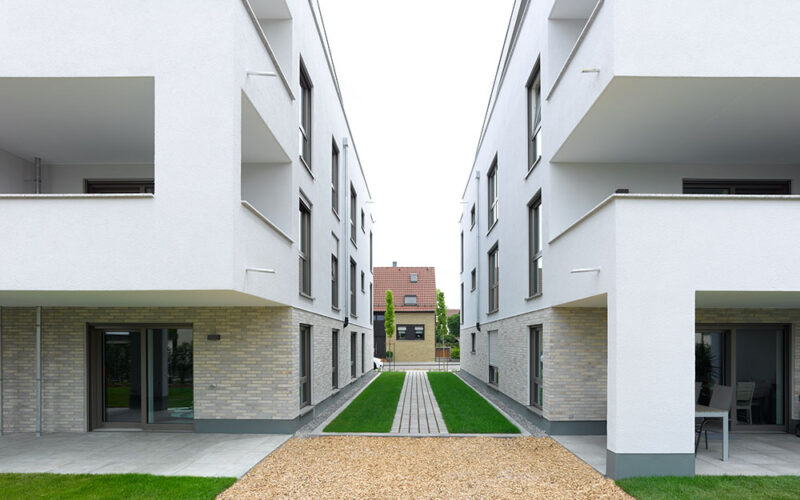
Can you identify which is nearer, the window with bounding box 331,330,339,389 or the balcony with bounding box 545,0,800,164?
the balcony with bounding box 545,0,800,164

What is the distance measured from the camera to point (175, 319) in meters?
9.75

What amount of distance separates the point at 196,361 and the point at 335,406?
191 inches

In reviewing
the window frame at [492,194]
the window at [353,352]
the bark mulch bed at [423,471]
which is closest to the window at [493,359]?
the window frame at [492,194]

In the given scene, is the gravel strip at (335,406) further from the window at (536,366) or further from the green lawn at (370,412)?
the window at (536,366)

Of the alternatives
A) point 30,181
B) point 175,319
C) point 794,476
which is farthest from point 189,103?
point 794,476

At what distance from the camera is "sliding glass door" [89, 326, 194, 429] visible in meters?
9.90

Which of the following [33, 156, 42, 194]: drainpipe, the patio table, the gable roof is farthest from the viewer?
the gable roof

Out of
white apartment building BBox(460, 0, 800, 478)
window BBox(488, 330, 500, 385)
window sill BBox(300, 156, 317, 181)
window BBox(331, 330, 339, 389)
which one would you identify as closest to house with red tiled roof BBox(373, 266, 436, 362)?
window BBox(488, 330, 500, 385)

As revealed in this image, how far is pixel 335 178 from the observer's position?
16.4m

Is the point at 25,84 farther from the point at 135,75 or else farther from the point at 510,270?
the point at 510,270

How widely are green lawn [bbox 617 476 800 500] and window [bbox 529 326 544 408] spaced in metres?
4.35

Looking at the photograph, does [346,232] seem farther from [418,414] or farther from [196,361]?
[196,361]

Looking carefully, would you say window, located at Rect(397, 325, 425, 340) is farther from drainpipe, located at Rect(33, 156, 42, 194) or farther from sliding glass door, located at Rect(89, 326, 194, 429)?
drainpipe, located at Rect(33, 156, 42, 194)

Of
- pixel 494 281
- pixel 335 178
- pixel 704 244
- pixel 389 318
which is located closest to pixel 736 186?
pixel 704 244
